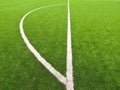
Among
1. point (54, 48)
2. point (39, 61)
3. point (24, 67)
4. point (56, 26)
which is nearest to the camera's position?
point (24, 67)

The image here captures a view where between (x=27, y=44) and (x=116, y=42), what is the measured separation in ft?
8.83

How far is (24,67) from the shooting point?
13.1ft

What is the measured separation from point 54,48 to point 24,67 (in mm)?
1251

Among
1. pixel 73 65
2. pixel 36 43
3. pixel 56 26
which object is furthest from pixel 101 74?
pixel 56 26

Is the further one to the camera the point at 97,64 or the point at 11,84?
the point at 97,64

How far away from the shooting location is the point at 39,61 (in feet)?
14.0

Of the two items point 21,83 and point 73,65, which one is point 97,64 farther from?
point 21,83

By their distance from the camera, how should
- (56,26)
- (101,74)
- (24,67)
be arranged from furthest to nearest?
1. (56,26)
2. (24,67)
3. (101,74)

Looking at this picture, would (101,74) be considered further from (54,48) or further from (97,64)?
(54,48)

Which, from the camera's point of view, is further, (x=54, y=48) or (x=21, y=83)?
(x=54, y=48)

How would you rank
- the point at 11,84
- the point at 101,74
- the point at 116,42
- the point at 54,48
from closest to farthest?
the point at 11,84 < the point at 101,74 < the point at 54,48 < the point at 116,42

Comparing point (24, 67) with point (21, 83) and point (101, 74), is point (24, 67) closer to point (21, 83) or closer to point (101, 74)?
point (21, 83)

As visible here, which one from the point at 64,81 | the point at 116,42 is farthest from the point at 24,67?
the point at 116,42

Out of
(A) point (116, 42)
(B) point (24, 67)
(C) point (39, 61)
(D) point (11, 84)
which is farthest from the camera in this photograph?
Answer: (A) point (116, 42)
